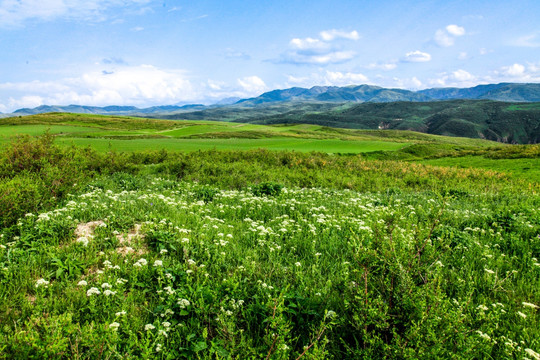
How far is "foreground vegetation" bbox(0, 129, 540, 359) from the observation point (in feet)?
11.7

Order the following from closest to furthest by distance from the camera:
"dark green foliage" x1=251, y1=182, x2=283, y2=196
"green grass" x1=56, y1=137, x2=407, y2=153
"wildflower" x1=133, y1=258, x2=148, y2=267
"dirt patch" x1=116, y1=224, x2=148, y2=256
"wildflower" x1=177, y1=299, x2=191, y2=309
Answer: "wildflower" x1=177, y1=299, x2=191, y2=309
"wildflower" x1=133, y1=258, x2=148, y2=267
"dirt patch" x1=116, y1=224, x2=148, y2=256
"dark green foliage" x1=251, y1=182, x2=283, y2=196
"green grass" x1=56, y1=137, x2=407, y2=153

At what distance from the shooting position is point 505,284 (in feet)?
18.8

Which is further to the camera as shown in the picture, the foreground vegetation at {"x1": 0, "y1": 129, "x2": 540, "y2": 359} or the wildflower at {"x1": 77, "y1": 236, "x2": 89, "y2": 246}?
the wildflower at {"x1": 77, "y1": 236, "x2": 89, "y2": 246}

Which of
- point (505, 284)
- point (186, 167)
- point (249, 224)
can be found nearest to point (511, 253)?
point (505, 284)

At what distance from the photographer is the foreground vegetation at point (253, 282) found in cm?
355

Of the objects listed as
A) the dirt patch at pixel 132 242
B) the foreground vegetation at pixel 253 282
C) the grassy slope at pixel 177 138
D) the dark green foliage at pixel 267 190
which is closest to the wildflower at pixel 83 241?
the foreground vegetation at pixel 253 282

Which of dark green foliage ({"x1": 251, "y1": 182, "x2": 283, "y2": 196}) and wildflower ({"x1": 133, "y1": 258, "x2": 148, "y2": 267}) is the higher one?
wildflower ({"x1": 133, "y1": 258, "x2": 148, "y2": 267})

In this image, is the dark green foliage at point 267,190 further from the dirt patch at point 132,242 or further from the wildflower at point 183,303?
the wildflower at point 183,303

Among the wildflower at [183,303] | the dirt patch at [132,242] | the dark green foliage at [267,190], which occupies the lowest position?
the dark green foliage at [267,190]

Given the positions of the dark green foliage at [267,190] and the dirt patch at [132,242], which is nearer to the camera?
the dirt patch at [132,242]

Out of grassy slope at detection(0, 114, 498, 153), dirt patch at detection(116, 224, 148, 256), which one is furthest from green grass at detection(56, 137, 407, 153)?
dirt patch at detection(116, 224, 148, 256)

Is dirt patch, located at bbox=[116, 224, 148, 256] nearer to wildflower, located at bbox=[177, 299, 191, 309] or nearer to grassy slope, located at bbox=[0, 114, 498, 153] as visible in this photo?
wildflower, located at bbox=[177, 299, 191, 309]

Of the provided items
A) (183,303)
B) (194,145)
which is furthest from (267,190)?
(194,145)

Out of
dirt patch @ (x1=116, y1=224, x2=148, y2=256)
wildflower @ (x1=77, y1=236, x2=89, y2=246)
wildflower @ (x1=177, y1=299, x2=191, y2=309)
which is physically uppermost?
wildflower @ (x1=77, y1=236, x2=89, y2=246)
